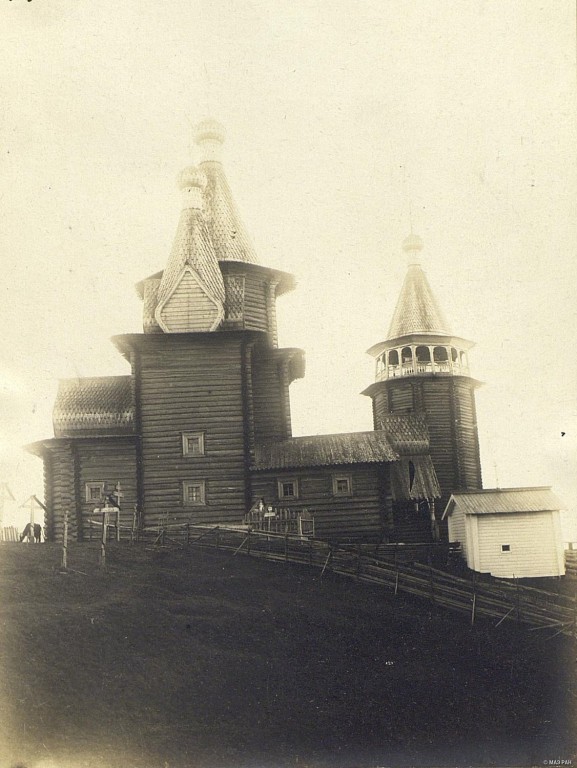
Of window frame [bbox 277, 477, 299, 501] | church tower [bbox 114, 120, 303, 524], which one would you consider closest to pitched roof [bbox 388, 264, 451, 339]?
church tower [bbox 114, 120, 303, 524]

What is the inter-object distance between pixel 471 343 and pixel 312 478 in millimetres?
14910

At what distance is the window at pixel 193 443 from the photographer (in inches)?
1012

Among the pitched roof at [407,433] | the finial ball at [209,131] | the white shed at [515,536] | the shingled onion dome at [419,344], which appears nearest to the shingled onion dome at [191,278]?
the finial ball at [209,131]

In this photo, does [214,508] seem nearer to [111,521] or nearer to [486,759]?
[111,521]

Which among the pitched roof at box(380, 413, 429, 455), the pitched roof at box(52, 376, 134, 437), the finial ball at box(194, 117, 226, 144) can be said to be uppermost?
the finial ball at box(194, 117, 226, 144)

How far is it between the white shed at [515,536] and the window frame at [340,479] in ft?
12.5

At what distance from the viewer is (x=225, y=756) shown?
1192cm

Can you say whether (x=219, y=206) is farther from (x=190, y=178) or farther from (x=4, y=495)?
(x=4, y=495)

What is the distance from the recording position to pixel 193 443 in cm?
2583

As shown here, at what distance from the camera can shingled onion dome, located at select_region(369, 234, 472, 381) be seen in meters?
37.3

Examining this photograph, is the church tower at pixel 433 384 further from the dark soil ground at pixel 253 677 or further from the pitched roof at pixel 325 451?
the dark soil ground at pixel 253 677

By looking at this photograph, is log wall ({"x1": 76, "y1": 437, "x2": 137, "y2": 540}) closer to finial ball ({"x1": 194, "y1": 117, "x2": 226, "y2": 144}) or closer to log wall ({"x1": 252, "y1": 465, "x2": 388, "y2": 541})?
log wall ({"x1": 252, "y1": 465, "x2": 388, "y2": 541})

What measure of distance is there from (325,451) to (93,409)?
8297 millimetres

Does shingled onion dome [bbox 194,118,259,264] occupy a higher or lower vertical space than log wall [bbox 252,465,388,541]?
higher
